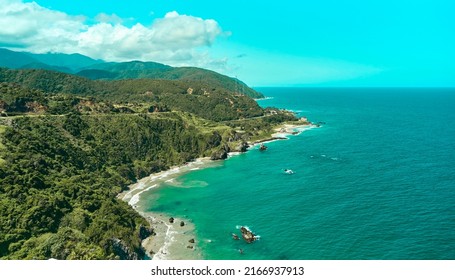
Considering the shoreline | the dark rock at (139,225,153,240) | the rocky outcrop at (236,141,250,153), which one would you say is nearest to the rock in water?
the shoreline

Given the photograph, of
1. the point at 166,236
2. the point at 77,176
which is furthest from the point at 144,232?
the point at 77,176

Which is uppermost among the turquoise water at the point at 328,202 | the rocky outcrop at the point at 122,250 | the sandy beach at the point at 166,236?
the turquoise water at the point at 328,202

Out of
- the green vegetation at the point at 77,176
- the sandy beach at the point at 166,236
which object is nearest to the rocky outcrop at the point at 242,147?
the green vegetation at the point at 77,176

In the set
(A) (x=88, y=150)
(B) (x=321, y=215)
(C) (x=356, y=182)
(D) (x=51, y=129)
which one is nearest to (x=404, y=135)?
(C) (x=356, y=182)

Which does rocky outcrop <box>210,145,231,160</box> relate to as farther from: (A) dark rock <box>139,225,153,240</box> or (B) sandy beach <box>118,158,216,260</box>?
(A) dark rock <box>139,225,153,240</box>

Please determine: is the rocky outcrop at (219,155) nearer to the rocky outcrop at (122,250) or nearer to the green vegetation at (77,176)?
the green vegetation at (77,176)
